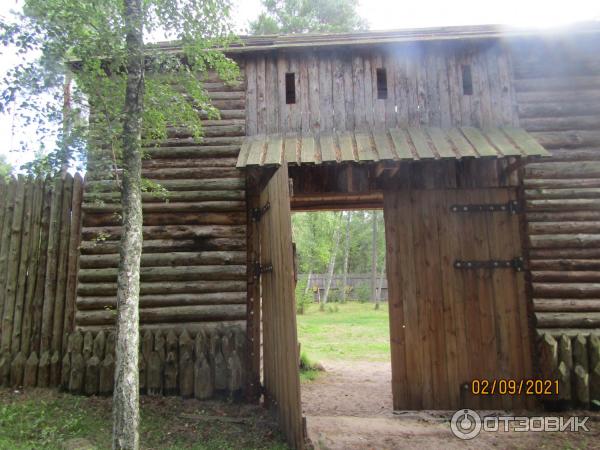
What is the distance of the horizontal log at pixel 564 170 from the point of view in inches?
265

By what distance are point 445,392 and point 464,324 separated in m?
1.05

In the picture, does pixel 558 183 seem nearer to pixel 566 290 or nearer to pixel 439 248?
pixel 566 290

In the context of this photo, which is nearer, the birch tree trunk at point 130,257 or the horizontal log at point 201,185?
the birch tree trunk at point 130,257

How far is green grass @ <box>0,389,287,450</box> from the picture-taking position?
4.98 m

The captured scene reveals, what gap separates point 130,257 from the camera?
14.5 ft

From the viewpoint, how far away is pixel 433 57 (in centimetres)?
732

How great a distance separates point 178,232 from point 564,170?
6.22m

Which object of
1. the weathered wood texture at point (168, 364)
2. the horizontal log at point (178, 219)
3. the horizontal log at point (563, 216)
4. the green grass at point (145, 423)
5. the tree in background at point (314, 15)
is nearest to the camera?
the green grass at point (145, 423)

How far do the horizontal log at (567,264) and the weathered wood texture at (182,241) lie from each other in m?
4.58

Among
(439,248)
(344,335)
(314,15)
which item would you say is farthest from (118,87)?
(314,15)

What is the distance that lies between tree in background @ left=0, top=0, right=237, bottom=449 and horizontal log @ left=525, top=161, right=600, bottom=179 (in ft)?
17.0

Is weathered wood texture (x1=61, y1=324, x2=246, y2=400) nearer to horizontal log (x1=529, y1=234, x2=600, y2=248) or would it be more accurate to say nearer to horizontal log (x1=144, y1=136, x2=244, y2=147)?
horizontal log (x1=144, y1=136, x2=244, y2=147)

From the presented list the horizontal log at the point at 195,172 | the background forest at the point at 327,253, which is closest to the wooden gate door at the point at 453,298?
the horizontal log at the point at 195,172

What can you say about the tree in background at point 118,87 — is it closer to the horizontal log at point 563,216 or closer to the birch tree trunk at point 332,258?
the horizontal log at point 563,216
